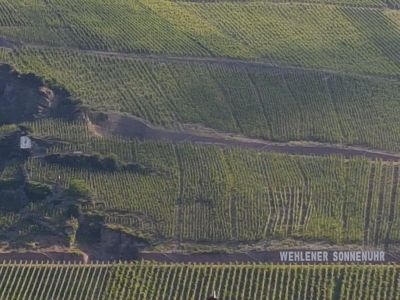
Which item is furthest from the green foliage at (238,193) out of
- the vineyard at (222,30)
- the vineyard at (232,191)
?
the vineyard at (222,30)

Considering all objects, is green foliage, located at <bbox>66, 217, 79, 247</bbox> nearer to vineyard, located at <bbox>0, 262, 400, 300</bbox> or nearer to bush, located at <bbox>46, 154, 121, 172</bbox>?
vineyard, located at <bbox>0, 262, 400, 300</bbox>

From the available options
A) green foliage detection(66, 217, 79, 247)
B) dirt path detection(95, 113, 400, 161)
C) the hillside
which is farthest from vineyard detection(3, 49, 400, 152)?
green foliage detection(66, 217, 79, 247)

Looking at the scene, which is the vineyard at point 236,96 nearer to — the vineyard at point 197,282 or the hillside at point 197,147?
the hillside at point 197,147

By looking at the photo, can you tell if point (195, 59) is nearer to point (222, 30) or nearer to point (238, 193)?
point (222, 30)

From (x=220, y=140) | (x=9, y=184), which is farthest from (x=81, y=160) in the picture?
(x=220, y=140)

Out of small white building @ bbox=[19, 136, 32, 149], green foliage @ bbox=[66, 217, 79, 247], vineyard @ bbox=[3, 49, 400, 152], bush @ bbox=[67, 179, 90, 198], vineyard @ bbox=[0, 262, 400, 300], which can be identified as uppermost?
vineyard @ bbox=[3, 49, 400, 152]

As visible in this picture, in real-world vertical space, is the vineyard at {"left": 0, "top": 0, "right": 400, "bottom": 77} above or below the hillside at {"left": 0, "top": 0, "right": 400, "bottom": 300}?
above
